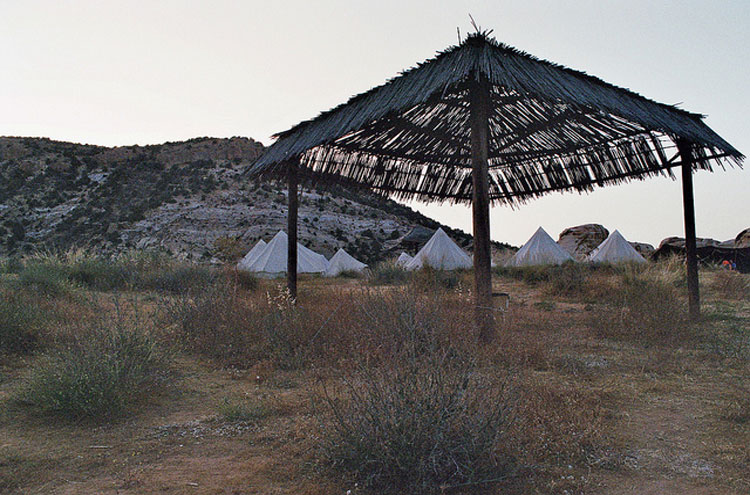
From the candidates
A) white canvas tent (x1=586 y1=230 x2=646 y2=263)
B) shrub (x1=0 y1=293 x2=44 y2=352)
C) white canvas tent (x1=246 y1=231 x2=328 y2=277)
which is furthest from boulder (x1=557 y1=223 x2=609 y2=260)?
shrub (x1=0 y1=293 x2=44 y2=352)

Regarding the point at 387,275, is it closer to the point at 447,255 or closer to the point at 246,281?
the point at 246,281

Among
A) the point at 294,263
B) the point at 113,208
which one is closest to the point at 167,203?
the point at 113,208

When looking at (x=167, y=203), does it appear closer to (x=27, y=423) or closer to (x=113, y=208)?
(x=113, y=208)

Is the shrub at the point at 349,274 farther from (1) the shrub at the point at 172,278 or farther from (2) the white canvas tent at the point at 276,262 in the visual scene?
(1) the shrub at the point at 172,278

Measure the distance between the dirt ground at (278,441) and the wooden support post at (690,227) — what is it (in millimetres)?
2477

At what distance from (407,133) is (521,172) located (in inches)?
97.5

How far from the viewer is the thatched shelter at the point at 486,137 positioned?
4.80 metres

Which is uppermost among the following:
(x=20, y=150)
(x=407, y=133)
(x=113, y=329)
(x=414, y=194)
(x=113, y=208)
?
(x=20, y=150)

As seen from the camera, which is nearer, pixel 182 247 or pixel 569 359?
pixel 569 359

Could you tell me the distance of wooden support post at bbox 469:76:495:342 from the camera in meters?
5.26

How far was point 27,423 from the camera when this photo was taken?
136 inches

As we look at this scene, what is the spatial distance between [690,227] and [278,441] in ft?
21.6

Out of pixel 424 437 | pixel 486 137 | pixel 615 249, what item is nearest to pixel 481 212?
pixel 486 137

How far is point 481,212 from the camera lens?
5.27 m
